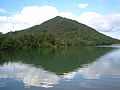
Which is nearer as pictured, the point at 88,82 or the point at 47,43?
the point at 88,82

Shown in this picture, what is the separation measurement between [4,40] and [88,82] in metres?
76.6

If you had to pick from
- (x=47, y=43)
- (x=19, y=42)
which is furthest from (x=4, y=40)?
(x=47, y=43)

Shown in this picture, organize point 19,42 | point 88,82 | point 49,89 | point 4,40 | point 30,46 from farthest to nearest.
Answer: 1. point 30,46
2. point 19,42
3. point 4,40
4. point 88,82
5. point 49,89

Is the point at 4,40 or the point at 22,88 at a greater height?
the point at 4,40

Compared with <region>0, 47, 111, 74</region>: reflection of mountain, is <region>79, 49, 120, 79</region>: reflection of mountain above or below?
below

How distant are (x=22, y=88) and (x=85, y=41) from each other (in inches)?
6812

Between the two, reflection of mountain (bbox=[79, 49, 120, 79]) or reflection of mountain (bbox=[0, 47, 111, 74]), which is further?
reflection of mountain (bbox=[0, 47, 111, 74])

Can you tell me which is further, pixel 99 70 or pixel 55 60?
pixel 55 60

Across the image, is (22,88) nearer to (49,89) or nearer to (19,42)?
(49,89)

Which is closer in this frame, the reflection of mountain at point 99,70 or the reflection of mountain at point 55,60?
the reflection of mountain at point 99,70

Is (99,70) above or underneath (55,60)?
underneath

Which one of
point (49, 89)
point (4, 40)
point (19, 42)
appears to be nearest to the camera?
point (49, 89)

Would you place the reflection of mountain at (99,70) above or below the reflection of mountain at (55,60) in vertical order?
below

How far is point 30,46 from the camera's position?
404 feet
